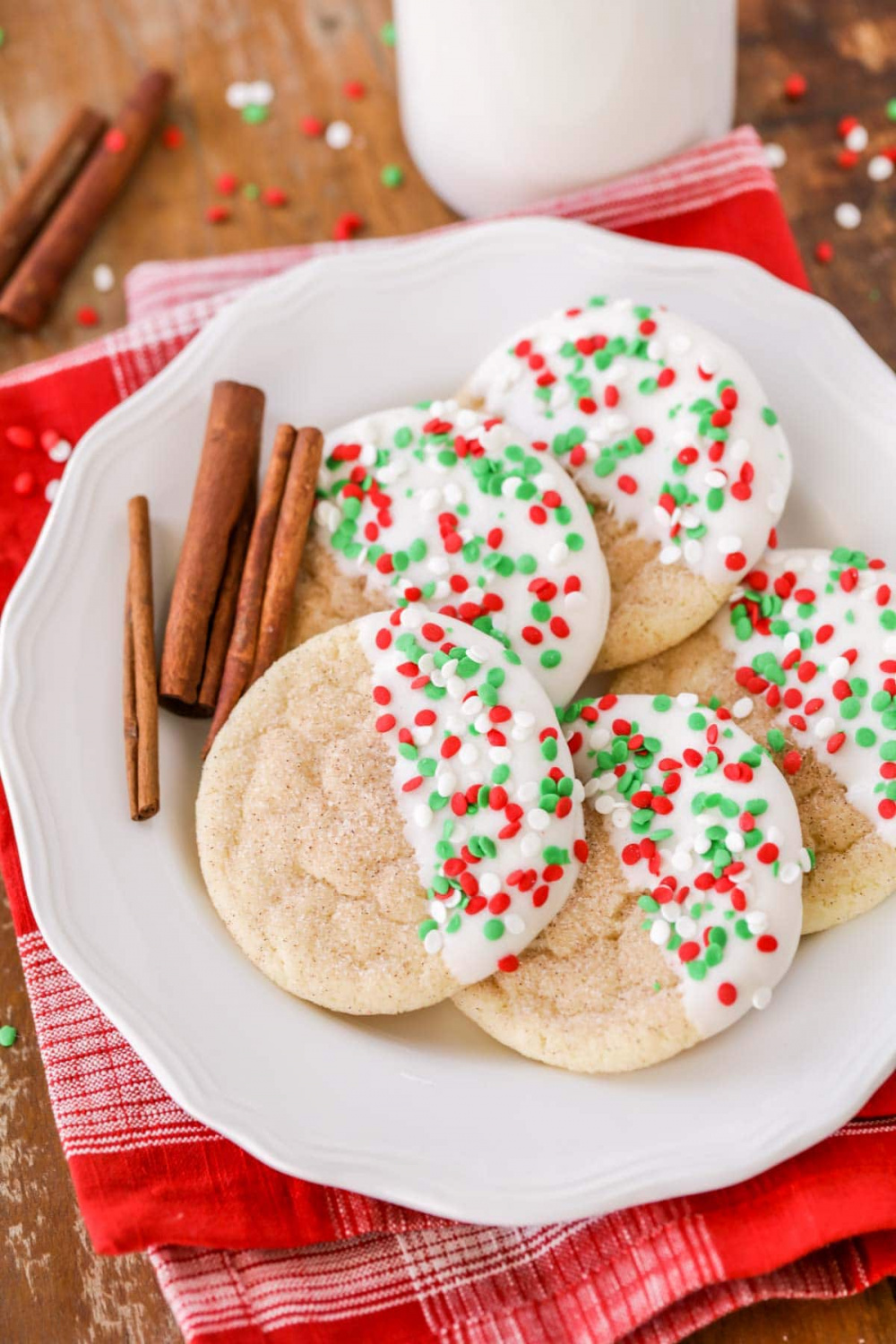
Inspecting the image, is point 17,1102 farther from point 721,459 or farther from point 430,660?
point 721,459

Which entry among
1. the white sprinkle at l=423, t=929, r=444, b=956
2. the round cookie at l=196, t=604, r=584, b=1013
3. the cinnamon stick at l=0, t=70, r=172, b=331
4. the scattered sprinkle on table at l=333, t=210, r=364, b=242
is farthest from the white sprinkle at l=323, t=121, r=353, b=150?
the white sprinkle at l=423, t=929, r=444, b=956

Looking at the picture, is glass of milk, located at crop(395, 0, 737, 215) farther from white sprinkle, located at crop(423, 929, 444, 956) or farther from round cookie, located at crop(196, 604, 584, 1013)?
white sprinkle, located at crop(423, 929, 444, 956)

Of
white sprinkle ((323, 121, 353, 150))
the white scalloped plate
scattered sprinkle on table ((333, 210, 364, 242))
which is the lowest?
the white scalloped plate

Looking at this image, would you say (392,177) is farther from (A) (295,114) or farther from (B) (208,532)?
(B) (208,532)

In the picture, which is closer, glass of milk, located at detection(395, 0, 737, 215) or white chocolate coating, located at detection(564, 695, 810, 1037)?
white chocolate coating, located at detection(564, 695, 810, 1037)

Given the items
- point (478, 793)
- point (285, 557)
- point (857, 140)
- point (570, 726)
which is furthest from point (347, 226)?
point (478, 793)

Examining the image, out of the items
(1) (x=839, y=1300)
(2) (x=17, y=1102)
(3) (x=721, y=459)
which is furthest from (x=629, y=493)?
(2) (x=17, y=1102)
